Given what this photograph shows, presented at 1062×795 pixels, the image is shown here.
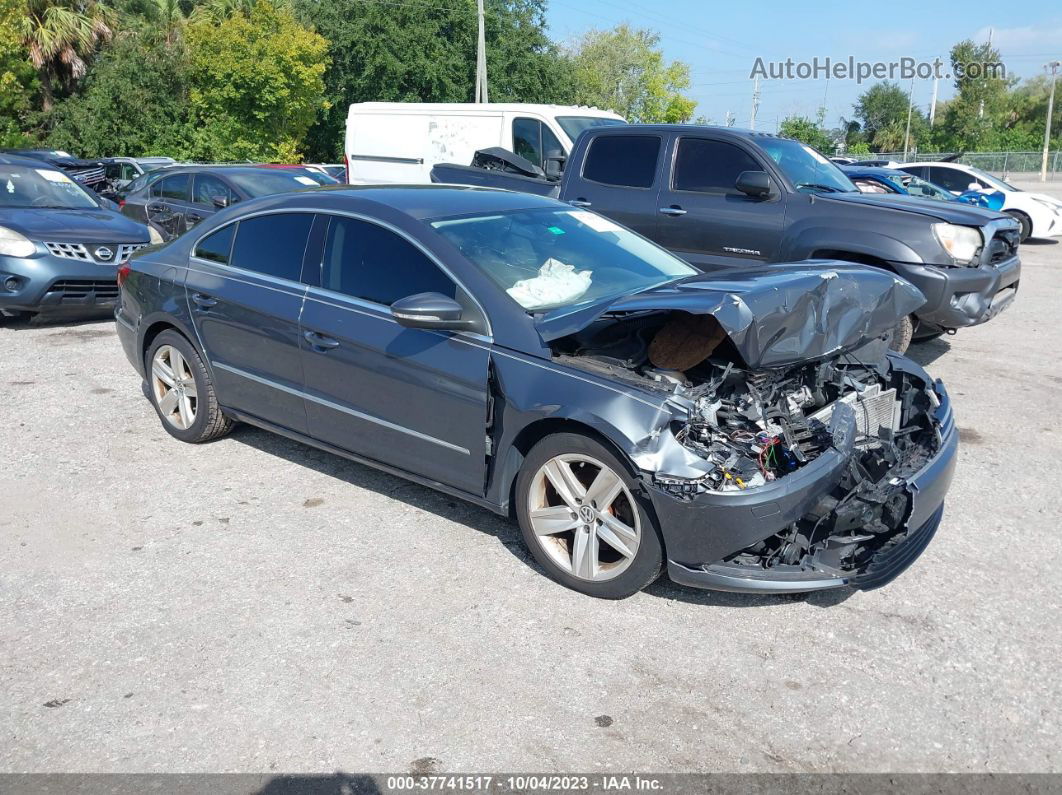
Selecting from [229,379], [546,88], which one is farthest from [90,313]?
[546,88]

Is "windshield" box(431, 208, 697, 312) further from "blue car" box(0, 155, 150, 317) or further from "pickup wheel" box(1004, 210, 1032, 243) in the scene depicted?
"pickup wheel" box(1004, 210, 1032, 243)

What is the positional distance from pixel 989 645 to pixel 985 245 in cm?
473

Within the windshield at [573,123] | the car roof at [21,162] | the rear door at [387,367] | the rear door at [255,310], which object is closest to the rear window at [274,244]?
the rear door at [255,310]

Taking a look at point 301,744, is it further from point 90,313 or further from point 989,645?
point 90,313

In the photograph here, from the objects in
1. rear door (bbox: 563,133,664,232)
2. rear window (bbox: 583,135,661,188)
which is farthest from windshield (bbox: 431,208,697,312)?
rear window (bbox: 583,135,661,188)

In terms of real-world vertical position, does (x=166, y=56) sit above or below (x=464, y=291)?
above

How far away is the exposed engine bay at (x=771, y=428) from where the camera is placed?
376 centimetres

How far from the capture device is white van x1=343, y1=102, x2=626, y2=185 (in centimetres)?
1238

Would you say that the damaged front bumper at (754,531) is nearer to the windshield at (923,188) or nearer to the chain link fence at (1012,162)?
the windshield at (923,188)

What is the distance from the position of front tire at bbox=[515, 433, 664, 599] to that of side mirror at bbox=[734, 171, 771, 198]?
447cm

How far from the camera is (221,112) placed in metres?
33.9

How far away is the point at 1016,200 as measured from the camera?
19.0m

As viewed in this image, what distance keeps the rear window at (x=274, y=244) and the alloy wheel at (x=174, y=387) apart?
2.63ft

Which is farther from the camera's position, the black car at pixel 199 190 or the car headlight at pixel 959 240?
the black car at pixel 199 190
